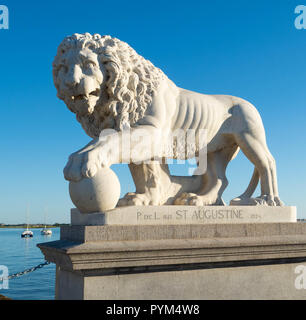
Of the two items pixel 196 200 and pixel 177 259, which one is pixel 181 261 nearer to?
pixel 177 259

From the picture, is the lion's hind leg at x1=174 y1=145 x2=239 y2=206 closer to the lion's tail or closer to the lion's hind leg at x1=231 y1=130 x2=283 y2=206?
the lion's hind leg at x1=231 y1=130 x2=283 y2=206

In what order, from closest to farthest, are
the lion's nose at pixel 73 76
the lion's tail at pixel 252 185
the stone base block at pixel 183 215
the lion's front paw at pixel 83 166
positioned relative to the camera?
1. the lion's front paw at pixel 83 166
2. the stone base block at pixel 183 215
3. the lion's nose at pixel 73 76
4. the lion's tail at pixel 252 185

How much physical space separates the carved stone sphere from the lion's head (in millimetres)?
790

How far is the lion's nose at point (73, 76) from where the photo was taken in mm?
3809

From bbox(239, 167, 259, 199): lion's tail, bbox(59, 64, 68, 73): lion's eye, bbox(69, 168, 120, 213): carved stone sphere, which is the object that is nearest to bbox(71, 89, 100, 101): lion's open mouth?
bbox(59, 64, 68, 73): lion's eye

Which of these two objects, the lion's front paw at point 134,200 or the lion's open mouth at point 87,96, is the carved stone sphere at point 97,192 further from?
the lion's open mouth at point 87,96

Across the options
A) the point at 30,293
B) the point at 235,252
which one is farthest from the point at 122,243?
the point at 30,293

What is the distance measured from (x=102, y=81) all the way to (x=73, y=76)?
1.13 ft

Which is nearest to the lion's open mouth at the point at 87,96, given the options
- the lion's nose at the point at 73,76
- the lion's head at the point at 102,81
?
the lion's head at the point at 102,81

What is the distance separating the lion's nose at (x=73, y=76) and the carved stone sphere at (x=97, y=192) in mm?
992

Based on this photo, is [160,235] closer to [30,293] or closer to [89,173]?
[89,173]

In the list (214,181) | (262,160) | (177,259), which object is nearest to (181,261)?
(177,259)

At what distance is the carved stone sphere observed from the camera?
3.46 meters
